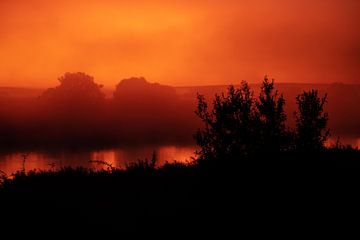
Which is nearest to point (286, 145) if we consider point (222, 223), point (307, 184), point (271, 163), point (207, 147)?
point (207, 147)

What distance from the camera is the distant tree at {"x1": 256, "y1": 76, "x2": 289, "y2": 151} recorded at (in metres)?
22.5

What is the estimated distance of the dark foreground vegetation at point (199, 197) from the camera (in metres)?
7.67

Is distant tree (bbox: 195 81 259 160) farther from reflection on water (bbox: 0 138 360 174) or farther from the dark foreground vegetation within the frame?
reflection on water (bbox: 0 138 360 174)

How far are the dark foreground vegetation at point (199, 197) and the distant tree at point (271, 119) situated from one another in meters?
9.15

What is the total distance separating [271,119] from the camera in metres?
23.3

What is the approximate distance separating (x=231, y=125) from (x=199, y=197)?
14416 mm

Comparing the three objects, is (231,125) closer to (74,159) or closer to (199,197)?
(199,197)

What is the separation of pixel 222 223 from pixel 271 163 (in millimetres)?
3683

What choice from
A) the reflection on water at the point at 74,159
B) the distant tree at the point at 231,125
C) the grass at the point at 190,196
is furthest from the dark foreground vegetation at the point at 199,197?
the reflection on water at the point at 74,159

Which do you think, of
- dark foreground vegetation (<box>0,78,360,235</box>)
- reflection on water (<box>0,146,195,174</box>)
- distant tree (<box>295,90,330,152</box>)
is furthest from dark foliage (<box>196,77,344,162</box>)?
reflection on water (<box>0,146,195,174</box>)

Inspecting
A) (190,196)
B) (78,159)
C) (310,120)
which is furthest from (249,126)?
(78,159)

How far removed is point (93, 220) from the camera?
Result: 8.29 m

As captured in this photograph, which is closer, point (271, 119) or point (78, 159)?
point (271, 119)

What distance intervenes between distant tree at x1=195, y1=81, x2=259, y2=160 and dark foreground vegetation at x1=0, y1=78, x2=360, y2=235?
9.10m
